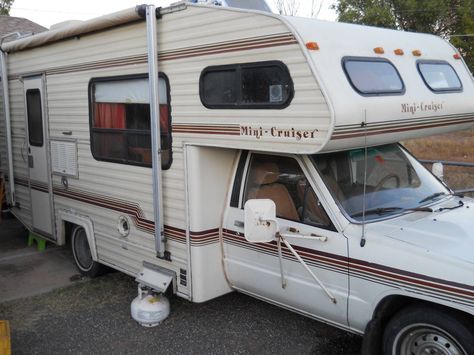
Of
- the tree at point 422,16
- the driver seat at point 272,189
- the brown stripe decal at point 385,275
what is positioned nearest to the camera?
the brown stripe decal at point 385,275

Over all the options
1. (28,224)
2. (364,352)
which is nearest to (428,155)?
(28,224)

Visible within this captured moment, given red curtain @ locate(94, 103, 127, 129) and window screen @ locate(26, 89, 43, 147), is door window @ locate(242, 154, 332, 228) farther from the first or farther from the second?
window screen @ locate(26, 89, 43, 147)

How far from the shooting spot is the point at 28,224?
688 centimetres

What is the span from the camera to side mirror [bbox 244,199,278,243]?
11.5 ft

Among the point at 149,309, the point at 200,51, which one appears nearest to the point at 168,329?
the point at 149,309

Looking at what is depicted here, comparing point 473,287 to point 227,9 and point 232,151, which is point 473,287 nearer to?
point 232,151

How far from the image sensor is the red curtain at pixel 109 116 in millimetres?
5137

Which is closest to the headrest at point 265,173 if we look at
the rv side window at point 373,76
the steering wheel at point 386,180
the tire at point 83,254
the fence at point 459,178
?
the steering wheel at point 386,180

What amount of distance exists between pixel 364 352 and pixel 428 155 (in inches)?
476

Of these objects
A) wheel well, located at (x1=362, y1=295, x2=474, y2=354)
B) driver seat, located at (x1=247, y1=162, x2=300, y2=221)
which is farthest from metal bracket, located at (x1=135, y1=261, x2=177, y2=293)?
wheel well, located at (x1=362, y1=295, x2=474, y2=354)

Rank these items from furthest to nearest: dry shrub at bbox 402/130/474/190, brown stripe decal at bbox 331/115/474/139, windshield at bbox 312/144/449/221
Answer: dry shrub at bbox 402/130/474/190
windshield at bbox 312/144/449/221
brown stripe decal at bbox 331/115/474/139

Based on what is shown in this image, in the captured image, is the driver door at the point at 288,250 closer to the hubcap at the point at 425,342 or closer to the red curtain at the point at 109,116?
the hubcap at the point at 425,342

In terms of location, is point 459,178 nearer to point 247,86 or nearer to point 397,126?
point 397,126

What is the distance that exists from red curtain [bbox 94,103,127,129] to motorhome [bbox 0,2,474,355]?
0.02m
